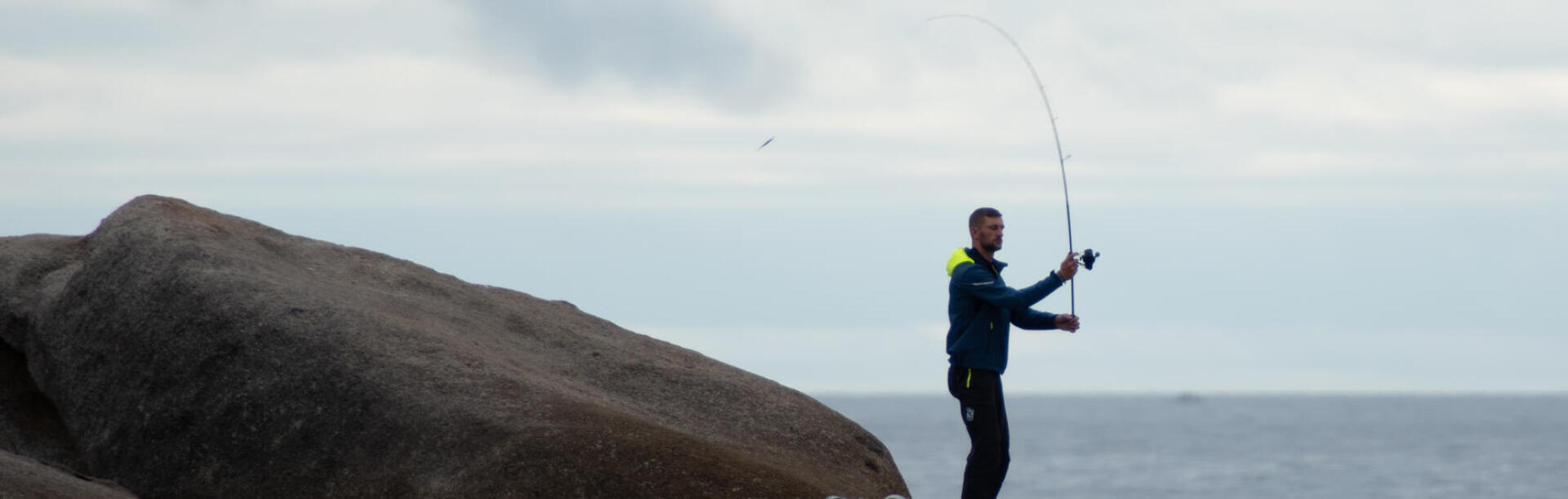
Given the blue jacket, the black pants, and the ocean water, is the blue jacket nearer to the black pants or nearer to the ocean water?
the black pants

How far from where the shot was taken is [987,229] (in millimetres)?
9969

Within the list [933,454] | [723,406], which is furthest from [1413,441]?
[723,406]

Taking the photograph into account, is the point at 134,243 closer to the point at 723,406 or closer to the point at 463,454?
the point at 463,454

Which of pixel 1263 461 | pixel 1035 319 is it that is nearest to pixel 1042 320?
pixel 1035 319

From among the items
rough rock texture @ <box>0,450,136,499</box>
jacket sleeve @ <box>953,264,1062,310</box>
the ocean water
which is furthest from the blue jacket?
the ocean water

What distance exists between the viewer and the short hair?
32.8ft

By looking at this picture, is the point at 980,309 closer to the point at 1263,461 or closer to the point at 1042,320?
the point at 1042,320

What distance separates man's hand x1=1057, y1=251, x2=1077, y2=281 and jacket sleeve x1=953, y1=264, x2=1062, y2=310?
0.04 m

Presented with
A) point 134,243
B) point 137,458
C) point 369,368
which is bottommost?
point 137,458

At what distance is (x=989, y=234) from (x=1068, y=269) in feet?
1.87

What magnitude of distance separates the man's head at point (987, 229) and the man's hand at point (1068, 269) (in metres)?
0.49

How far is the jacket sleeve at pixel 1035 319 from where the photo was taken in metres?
10.1

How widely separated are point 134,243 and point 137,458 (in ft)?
5.21

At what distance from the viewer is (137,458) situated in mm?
10430
